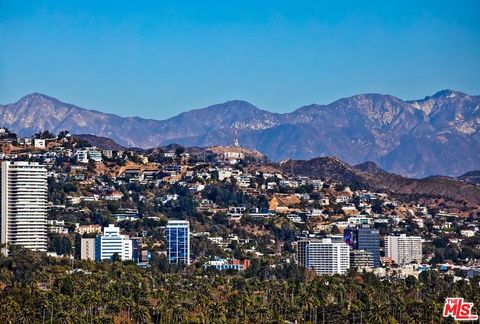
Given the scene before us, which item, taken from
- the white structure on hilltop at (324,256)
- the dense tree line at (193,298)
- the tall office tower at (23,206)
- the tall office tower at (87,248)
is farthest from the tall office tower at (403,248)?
the dense tree line at (193,298)

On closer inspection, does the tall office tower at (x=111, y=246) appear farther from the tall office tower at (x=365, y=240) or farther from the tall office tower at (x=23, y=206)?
the tall office tower at (x=365, y=240)

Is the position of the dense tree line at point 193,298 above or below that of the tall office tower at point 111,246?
below

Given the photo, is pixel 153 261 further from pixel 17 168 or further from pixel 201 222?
pixel 201 222

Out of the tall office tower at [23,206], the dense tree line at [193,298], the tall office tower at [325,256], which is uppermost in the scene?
the tall office tower at [23,206]

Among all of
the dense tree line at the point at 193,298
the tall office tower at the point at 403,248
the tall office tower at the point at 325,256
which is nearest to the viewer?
the dense tree line at the point at 193,298

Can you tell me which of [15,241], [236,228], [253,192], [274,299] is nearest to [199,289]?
[274,299]

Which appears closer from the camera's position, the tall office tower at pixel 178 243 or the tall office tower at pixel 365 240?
the tall office tower at pixel 178 243

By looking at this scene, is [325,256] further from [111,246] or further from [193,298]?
[193,298]

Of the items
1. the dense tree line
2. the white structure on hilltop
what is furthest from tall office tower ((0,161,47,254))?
the white structure on hilltop
